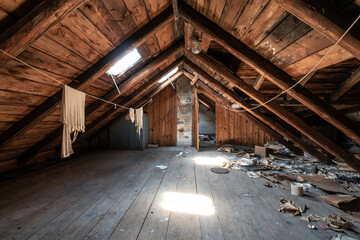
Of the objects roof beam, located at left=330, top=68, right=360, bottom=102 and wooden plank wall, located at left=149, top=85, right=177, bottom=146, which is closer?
roof beam, located at left=330, top=68, right=360, bottom=102

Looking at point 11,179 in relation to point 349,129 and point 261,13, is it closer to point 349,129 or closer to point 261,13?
point 261,13

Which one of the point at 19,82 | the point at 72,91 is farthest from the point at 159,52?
the point at 19,82

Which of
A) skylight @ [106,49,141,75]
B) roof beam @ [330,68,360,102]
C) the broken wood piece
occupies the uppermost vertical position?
skylight @ [106,49,141,75]

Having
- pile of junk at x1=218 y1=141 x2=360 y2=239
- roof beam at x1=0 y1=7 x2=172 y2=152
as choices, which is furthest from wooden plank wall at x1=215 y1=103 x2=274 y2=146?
roof beam at x1=0 y1=7 x2=172 y2=152

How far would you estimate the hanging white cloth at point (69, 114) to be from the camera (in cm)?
226

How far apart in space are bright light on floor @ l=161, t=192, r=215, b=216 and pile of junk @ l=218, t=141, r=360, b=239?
36.6 inches

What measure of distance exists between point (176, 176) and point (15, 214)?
7.65 feet

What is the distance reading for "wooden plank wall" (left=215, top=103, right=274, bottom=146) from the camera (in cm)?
665

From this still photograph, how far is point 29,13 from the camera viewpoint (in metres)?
1.29

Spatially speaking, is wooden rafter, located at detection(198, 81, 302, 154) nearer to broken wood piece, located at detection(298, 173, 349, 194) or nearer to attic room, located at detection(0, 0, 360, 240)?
attic room, located at detection(0, 0, 360, 240)

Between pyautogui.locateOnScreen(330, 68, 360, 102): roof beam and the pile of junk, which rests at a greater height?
pyautogui.locateOnScreen(330, 68, 360, 102): roof beam

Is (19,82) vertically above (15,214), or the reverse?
(19,82)

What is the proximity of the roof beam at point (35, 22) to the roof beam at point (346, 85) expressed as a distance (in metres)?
4.23

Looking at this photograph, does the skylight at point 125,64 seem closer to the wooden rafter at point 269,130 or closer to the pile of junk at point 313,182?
the wooden rafter at point 269,130
